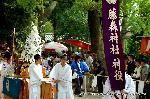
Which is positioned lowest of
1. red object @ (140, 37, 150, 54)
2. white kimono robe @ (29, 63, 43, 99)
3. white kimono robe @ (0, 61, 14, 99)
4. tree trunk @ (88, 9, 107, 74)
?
white kimono robe @ (29, 63, 43, 99)

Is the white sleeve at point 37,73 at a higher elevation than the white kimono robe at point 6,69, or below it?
below

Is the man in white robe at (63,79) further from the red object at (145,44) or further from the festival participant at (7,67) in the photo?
the red object at (145,44)

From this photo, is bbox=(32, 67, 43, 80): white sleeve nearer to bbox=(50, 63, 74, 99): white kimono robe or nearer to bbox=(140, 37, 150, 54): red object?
bbox=(50, 63, 74, 99): white kimono robe

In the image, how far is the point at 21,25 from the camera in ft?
79.5

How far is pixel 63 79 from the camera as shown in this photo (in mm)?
15445

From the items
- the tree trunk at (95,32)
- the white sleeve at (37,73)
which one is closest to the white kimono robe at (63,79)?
the white sleeve at (37,73)

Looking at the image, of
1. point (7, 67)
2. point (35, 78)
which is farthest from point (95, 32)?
point (35, 78)

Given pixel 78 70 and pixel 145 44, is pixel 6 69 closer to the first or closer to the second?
pixel 78 70

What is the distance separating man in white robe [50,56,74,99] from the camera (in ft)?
50.5

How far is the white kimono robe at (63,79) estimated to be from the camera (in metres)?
15.4

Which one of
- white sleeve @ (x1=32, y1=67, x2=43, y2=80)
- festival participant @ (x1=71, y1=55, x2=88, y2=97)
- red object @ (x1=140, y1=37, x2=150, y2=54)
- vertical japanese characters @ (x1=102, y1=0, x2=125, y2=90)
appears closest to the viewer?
vertical japanese characters @ (x1=102, y1=0, x2=125, y2=90)

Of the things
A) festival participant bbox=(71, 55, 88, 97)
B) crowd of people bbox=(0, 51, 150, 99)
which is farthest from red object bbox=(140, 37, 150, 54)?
festival participant bbox=(71, 55, 88, 97)

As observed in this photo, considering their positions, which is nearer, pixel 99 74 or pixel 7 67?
pixel 7 67

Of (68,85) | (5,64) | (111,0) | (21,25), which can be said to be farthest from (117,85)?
(21,25)
